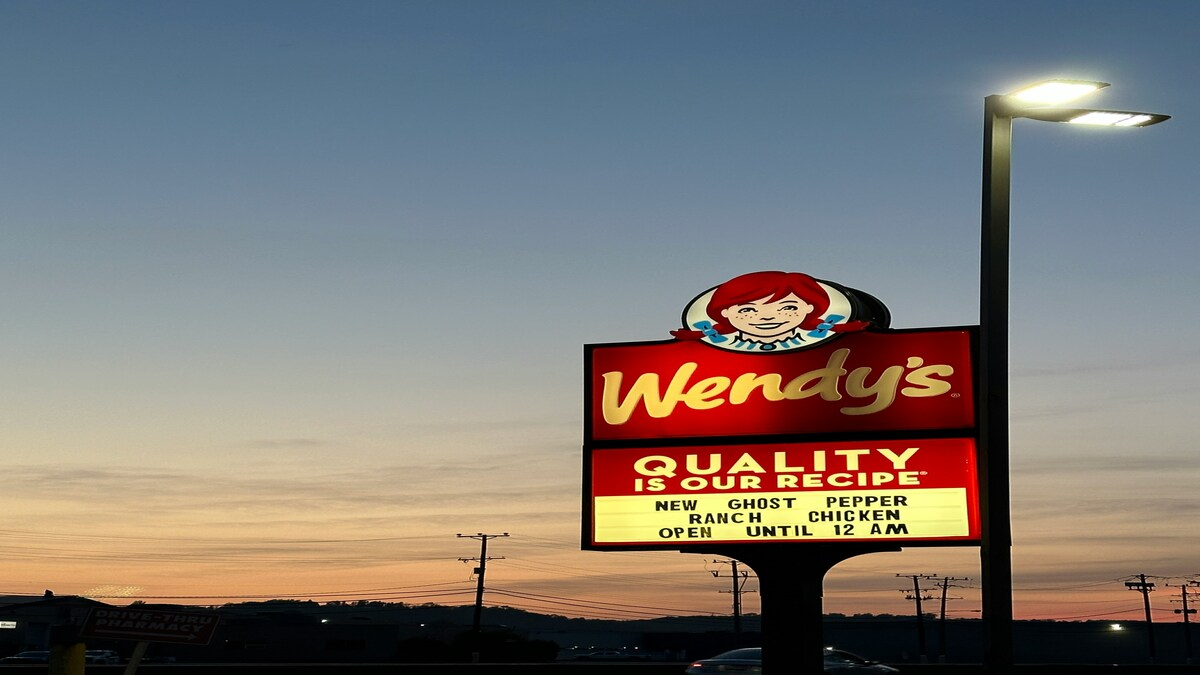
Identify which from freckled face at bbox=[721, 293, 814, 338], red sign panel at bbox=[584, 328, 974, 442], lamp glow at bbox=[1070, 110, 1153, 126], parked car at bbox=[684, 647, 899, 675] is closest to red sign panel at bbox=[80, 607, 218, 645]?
red sign panel at bbox=[584, 328, 974, 442]

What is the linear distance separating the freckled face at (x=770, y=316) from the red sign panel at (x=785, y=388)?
370 millimetres

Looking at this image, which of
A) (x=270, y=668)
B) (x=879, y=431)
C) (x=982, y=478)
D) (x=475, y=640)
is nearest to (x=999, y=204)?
(x=982, y=478)

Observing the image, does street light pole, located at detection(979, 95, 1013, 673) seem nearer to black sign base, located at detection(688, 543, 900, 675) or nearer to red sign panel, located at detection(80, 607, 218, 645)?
black sign base, located at detection(688, 543, 900, 675)

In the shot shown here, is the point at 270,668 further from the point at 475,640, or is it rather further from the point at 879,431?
the point at 475,640

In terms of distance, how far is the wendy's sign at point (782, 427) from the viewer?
60.0ft

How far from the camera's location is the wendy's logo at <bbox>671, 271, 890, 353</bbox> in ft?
63.3

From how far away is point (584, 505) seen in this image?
19438 millimetres

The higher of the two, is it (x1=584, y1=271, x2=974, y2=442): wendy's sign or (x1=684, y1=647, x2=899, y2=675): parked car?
(x1=584, y1=271, x2=974, y2=442): wendy's sign

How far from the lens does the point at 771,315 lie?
63.9 ft

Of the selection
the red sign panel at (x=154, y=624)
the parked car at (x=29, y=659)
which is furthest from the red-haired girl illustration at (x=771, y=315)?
the parked car at (x=29, y=659)

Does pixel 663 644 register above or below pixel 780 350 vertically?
below

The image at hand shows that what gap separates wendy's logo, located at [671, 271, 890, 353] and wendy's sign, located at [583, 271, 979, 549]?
21mm

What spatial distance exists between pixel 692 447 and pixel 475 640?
213 ft

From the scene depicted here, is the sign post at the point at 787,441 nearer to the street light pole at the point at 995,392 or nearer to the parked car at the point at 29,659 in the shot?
the street light pole at the point at 995,392
